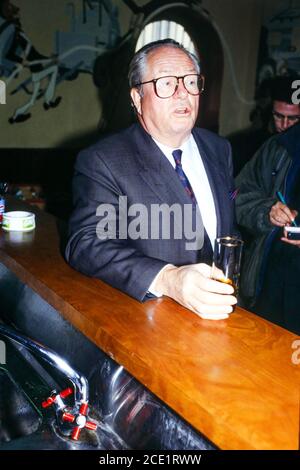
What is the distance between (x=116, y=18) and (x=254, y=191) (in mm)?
4630

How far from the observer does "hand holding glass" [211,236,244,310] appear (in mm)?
1272

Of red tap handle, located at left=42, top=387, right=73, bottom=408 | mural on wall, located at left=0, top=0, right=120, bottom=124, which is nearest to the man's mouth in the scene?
red tap handle, located at left=42, top=387, right=73, bottom=408

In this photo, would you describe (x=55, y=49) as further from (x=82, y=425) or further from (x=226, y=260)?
(x=82, y=425)

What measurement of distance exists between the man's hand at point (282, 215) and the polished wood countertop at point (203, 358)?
1169 mm

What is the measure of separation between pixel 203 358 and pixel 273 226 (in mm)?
1606

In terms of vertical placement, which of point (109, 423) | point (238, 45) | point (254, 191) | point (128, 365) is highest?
point (238, 45)

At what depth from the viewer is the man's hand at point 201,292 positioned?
1196 millimetres

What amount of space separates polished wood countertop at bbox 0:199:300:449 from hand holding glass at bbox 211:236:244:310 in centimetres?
13

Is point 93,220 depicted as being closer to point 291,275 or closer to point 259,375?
point 259,375

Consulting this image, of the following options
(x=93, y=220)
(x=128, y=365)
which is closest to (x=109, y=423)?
(x=128, y=365)

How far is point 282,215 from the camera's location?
7.83 feet

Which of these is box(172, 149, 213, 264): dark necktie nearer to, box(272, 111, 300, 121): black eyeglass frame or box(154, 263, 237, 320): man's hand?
box(154, 263, 237, 320): man's hand

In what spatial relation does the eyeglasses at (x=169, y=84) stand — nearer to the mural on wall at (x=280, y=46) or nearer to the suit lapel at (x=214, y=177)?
the suit lapel at (x=214, y=177)

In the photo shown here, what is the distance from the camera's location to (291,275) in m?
2.52
